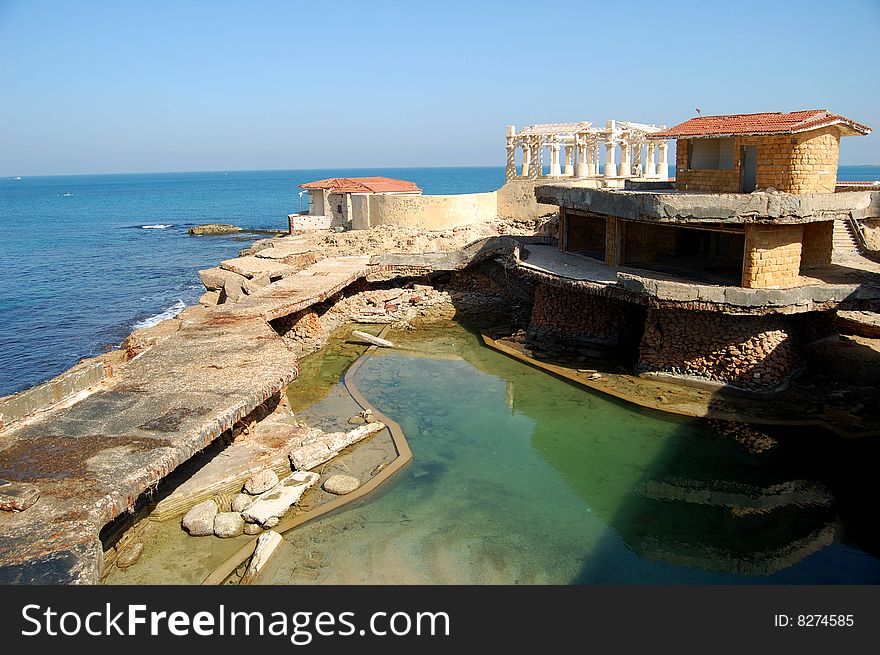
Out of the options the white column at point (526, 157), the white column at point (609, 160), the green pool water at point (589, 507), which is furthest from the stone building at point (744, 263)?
the white column at point (526, 157)

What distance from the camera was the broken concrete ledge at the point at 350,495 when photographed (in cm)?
1042

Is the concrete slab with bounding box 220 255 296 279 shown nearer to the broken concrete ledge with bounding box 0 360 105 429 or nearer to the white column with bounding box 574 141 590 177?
the broken concrete ledge with bounding box 0 360 105 429

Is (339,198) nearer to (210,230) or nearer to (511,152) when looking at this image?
(511,152)

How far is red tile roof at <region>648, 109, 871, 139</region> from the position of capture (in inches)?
648

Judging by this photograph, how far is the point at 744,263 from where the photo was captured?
16.5 meters

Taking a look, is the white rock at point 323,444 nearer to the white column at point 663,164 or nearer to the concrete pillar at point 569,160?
the concrete pillar at point 569,160

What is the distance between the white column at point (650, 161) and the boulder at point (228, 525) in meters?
29.8

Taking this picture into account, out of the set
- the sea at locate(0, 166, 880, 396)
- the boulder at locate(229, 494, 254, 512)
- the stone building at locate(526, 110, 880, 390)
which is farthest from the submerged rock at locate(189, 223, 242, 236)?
the boulder at locate(229, 494, 254, 512)

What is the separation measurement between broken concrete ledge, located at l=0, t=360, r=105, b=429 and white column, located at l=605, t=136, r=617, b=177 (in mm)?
24944

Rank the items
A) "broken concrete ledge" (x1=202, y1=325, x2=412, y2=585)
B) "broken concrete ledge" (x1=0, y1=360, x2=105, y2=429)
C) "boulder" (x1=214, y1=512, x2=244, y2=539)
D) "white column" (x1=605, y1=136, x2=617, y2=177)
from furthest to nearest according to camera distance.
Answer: "white column" (x1=605, y1=136, x2=617, y2=177)
"boulder" (x1=214, y1=512, x2=244, y2=539)
"broken concrete ledge" (x1=0, y1=360, x2=105, y2=429)
"broken concrete ledge" (x1=202, y1=325, x2=412, y2=585)

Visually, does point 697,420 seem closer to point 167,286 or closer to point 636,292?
point 636,292

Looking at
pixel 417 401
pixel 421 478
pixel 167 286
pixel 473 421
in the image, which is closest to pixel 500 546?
pixel 421 478

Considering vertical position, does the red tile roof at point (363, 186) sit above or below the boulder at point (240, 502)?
above

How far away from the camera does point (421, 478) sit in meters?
13.5
